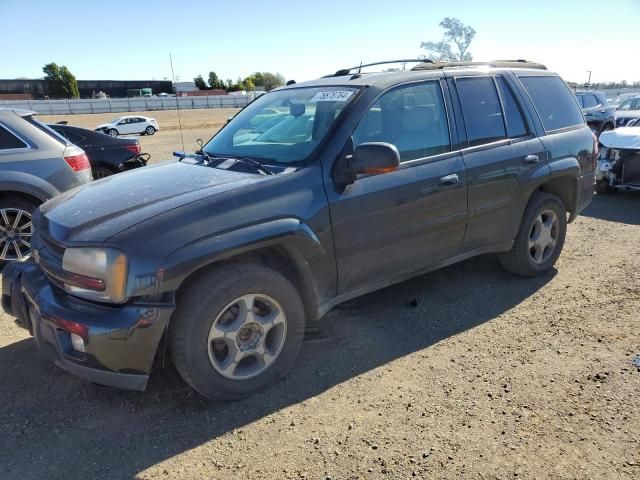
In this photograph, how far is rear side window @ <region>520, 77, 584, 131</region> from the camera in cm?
448

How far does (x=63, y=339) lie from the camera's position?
103 inches

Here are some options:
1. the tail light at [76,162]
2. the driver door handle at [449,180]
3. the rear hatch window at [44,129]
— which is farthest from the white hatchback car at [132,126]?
the driver door handle at [449,180]

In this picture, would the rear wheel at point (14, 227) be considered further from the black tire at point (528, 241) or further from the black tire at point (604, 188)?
the black tire at point (604, 188)

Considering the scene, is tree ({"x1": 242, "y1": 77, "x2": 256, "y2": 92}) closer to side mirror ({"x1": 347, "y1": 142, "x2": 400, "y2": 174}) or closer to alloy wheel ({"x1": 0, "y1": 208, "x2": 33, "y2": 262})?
alloy wheel ({"x1": 0, "y1": 208, "x2": 33, "y2": 262})

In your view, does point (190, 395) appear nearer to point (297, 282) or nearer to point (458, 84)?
point (297, 282)

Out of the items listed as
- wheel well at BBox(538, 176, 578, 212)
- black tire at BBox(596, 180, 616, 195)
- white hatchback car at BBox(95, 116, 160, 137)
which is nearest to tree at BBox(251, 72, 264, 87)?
white hatchback car at BBox(95, 116, 160, 137)

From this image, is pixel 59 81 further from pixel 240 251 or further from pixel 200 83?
pixel 240 251

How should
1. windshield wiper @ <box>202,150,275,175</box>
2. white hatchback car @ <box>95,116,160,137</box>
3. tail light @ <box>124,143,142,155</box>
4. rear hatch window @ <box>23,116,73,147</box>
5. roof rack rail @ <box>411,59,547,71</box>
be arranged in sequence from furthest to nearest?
white hatchback car @ <box>95,116,160,137</box>
tail light @ <box>124,143,142,155</box>
rear hatch window @ <box>23,116,73,147</box>
roof rack rail @ <box>411,59,547,71</box>
windshield wiper @ <box>202,150,275,175</box>

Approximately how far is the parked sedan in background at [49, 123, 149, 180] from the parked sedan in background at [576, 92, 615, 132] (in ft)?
43.5

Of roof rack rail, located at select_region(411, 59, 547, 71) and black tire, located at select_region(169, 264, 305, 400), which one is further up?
roof rack rail, located at select_region(411, 59, 547, 71)

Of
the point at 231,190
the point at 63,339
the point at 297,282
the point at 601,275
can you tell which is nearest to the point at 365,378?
the point at 297,282

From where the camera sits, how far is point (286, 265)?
3113 millimetres

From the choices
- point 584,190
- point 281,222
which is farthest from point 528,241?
point 281,222

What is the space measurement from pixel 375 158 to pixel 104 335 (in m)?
1.80
